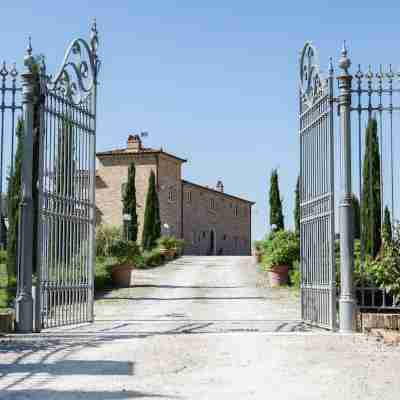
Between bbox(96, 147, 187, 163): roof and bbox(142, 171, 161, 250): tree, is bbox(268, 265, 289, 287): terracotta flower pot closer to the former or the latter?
bbox(142, 171, 161, 250): tree

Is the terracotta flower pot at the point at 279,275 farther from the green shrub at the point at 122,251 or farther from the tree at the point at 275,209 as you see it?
the tree at the point at 275,209

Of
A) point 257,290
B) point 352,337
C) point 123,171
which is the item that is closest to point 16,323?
point 352,337

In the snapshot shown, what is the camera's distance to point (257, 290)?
65.4 feet

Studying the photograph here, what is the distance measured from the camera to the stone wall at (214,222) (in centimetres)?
4969

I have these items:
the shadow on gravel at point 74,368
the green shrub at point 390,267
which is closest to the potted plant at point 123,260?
the green shrub at point 390,267

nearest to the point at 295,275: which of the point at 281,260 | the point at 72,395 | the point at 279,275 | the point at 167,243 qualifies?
the point at 281,260

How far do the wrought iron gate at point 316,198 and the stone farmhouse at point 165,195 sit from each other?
32.3 m

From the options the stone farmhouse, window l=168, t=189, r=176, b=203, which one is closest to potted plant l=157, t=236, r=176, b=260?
the stone farmhouse

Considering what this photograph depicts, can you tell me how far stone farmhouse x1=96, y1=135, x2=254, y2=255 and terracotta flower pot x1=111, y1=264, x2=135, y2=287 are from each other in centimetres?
2202

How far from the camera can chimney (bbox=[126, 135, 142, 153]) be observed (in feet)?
150

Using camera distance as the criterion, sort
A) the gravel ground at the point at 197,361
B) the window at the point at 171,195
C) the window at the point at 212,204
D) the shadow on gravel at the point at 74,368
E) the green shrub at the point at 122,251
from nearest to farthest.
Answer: the gravel ground at the point at 197,361 → the shadow on gravel at the point at 74,368 → the green shrub at the point at 122,251 → the window at the point at 171,195 → the window at the point at 212,204

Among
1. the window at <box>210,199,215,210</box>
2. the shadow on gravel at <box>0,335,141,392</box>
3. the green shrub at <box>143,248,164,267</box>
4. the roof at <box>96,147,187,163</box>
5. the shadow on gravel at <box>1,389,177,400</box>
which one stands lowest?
Result: the shadow on gravel at <box>1,389,177,400</box>

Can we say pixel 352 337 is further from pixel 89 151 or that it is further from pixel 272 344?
pixel 89 151

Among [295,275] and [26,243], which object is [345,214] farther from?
[295,275]
